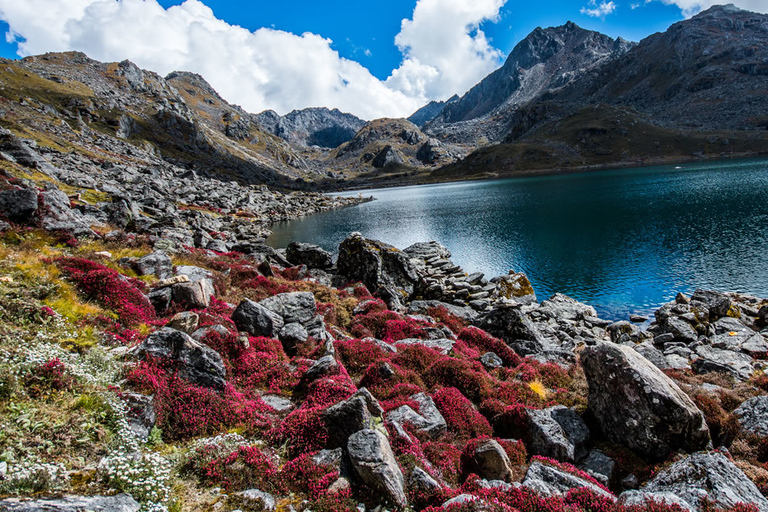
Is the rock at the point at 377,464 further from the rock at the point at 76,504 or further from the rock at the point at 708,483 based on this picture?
the rock at the point at 708,483

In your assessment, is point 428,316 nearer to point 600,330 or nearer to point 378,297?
point 378,297

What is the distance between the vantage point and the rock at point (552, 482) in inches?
334

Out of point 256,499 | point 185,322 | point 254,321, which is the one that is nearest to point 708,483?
point 256,499

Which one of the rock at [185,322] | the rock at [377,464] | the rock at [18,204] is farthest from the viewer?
the rock at [18,204]

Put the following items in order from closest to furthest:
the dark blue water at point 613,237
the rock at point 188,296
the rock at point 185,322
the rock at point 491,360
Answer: the rock at point 185,322 < the rock at point 188,296 < the rock at point 491,360 < the dark blue water at point 613,237

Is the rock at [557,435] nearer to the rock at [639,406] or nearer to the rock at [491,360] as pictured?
the rock at [639,406]

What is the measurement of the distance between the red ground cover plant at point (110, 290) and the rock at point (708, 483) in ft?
58.5

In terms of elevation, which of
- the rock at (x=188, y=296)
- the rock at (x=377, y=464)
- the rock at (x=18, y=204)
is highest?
the rock at (x=18, y=204)

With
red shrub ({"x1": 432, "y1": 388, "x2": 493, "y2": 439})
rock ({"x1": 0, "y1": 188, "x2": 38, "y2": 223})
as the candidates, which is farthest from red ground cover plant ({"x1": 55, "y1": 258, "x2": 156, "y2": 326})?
red shrub ({"x1": 432, "y1": 388, "x2": 493, "y2": 439})

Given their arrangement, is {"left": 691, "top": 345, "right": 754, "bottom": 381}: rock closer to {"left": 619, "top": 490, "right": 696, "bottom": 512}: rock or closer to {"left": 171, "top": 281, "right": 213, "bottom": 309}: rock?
{"left": 619, "top": 490, "right": 696, "bottom": 512}: rock

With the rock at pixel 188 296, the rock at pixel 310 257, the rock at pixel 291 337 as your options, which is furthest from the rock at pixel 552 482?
the rock at pixel 310 257

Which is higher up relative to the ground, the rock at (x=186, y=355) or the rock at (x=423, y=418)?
the rock at (x=186, y=355)

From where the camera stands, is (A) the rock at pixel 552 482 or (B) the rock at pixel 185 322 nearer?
(A) the rock at pixel 552 482

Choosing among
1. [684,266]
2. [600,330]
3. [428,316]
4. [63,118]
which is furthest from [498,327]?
[63,118]
